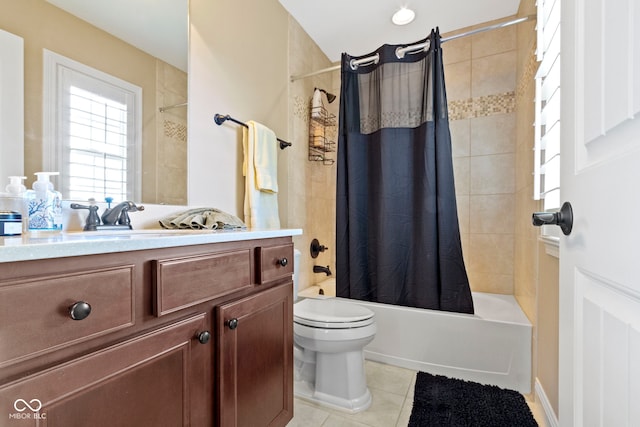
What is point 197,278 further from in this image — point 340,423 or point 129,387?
point 340,423

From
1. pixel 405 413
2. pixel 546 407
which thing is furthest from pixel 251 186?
pixel 546 407

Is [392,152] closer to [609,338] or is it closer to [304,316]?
[304,316]

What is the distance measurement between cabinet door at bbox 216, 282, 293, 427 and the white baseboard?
3.52 ft

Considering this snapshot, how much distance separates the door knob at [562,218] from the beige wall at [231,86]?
1.38m

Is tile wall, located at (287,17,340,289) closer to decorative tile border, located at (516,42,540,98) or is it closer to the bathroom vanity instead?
the bathroom vanity

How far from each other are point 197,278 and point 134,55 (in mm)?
1014

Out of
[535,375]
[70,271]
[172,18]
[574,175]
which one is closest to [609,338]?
[574,175]

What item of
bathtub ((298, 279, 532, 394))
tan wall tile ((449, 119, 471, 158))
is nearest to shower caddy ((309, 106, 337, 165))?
tan wall tile ((449, 119, 471, 158))

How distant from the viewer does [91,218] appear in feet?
3.24

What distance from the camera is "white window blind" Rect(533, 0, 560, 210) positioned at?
3.74ft

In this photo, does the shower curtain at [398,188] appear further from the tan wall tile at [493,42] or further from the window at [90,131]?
the window at [90,131]

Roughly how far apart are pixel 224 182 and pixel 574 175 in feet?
4.98

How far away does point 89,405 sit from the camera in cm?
53

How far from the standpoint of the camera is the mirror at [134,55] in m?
0.89
